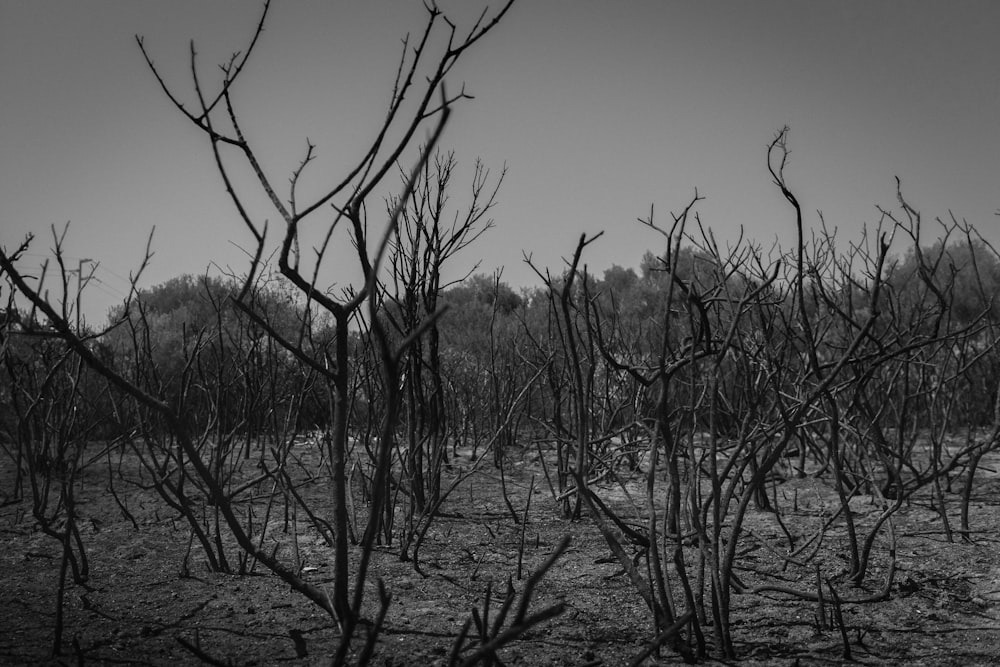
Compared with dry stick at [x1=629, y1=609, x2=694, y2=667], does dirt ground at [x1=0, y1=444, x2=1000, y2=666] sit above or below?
below

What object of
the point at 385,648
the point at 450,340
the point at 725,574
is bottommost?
the point at 385,648

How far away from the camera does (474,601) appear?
2691 mm

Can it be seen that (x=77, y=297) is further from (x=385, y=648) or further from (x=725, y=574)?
(x=725, y=574)

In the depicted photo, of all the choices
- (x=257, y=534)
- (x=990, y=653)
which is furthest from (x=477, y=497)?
(x=990, y=653)

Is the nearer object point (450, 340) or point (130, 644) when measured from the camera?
point (130, 644)

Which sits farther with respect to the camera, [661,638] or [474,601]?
[474,601]

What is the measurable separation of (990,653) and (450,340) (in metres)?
12.0

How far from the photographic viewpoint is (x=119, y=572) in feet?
10.1

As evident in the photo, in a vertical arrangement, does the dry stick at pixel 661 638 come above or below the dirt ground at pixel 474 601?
above

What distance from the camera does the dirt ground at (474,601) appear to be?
2113 mm

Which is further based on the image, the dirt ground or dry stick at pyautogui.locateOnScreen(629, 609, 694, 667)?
the dirt ground

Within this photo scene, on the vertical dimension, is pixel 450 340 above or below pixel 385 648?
above

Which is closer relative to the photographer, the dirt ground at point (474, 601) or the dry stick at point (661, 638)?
the dry stick at point (661, 638)

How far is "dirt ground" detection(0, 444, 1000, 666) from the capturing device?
2.11m
